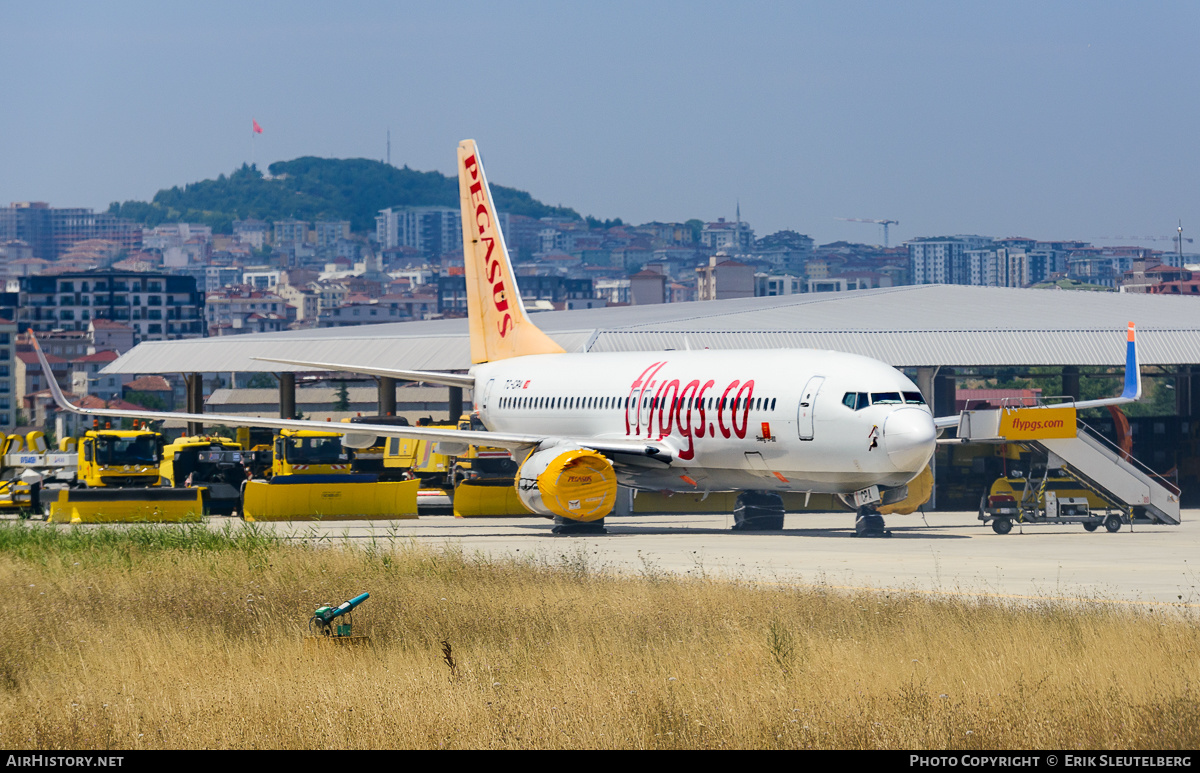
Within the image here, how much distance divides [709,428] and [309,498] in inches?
455

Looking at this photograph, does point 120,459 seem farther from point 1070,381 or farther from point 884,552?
point 1070,381

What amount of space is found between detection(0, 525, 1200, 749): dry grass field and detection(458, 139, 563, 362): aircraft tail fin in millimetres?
21491

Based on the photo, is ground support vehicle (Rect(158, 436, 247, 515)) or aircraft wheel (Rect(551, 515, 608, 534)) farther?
ground support vehicle (Rect(158, 436, 247, 515))

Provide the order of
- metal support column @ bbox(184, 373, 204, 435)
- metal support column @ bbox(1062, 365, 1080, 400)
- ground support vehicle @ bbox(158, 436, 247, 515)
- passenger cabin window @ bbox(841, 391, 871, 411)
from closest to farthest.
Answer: passenger cabin window @ bbox(841, 391, 871, 411) < ground support vehicle @ bbox(158, 436, 247, 515) < metal support column @ bbox(1062, 365, 1080, 400) < metal support column @ bbox(184, 373, 204, 435)

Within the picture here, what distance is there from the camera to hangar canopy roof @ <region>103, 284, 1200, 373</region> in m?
47.8

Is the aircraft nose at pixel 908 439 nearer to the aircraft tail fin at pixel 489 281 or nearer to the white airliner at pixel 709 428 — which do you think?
the white airliner at pixel 709 428

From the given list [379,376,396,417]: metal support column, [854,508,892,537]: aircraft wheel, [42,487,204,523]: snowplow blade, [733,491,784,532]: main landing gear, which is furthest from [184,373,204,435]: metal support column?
[854,508,892,537]: aircraft wheel

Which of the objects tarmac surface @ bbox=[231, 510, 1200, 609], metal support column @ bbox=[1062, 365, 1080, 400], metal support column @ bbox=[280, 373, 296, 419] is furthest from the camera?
metal support column @ bbox=[280, 373, 296, 419]

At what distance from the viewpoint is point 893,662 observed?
15.0 metres

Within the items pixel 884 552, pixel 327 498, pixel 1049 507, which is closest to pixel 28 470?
pixel 327 498

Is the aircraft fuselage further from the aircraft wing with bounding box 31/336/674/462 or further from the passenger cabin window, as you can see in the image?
the aircraft wing with bounding box 31/336/674/462

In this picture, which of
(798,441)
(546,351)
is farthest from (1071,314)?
(798,441)

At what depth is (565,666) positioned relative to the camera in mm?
15078

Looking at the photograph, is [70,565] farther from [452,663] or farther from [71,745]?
[71,745]
